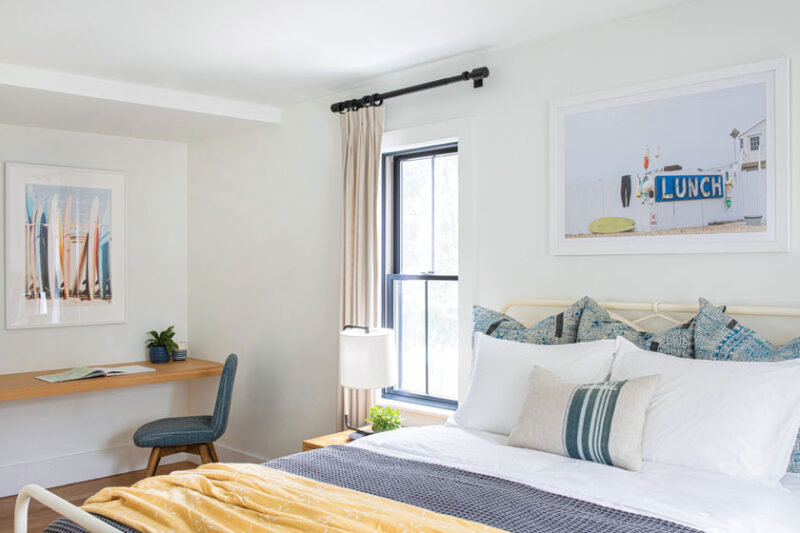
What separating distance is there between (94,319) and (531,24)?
3.64 meters

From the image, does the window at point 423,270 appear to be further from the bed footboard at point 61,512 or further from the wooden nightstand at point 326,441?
the bed footboard at point 61,512

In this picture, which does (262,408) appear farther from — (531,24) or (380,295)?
(531,24)

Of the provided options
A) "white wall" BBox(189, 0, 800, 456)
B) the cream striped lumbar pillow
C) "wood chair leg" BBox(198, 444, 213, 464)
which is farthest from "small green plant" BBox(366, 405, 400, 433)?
"wood chair leg" BBox(198, 444, 213, 464)

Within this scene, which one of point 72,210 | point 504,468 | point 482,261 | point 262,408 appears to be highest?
point 72,210

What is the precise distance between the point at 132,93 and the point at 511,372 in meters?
2.75

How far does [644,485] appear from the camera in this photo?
2012 millimetres

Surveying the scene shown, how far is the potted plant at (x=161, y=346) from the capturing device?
193 inches

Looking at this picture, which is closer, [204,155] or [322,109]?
[322,109]

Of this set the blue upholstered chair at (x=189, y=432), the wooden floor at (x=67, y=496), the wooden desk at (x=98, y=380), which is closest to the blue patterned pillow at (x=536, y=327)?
the blue upholstered chair at (x=189, y=432)

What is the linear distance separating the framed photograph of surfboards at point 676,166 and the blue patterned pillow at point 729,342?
319 mm

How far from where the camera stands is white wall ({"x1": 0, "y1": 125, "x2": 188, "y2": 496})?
4.44m

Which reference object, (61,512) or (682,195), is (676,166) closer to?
(682,195)

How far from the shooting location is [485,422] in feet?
9.02

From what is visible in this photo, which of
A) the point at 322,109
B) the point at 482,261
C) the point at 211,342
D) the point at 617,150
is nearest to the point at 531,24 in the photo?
the point at 617,150
